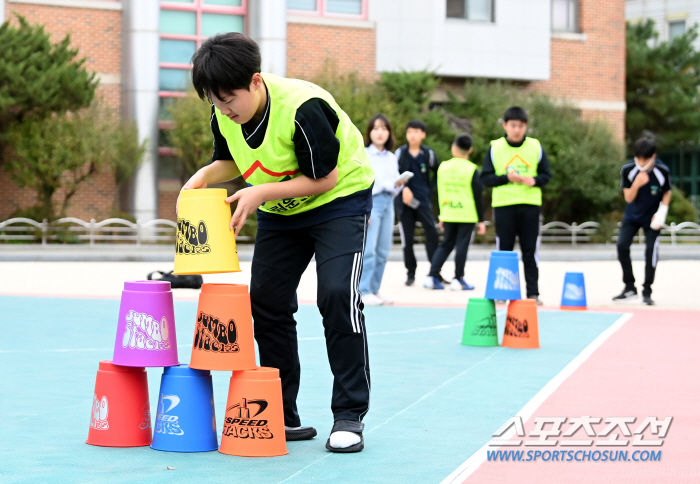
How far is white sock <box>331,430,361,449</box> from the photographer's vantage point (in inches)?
156

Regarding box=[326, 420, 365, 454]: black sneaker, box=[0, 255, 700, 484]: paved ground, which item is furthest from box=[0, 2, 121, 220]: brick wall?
box=[326, 420, 365, 454]: black sneaker

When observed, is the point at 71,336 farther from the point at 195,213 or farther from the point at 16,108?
the point at 16,108

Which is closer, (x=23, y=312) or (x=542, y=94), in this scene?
(x=23, y=312)

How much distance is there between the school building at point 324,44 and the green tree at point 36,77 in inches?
71.9

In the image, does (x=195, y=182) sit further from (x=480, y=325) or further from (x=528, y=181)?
(x=528, y=181)

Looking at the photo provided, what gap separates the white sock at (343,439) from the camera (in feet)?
13.0

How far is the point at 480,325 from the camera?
24.3 ft

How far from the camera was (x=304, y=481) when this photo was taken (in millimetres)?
3498

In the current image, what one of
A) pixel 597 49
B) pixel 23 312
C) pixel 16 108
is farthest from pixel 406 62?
pixel 23 312

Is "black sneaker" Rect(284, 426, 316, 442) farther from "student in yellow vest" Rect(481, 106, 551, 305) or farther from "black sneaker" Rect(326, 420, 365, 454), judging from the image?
"student in yellow vest" Rect(481, 106, 551, 305)

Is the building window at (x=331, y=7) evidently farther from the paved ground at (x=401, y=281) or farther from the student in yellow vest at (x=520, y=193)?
the student in yellow vest at (x=520, y=193)

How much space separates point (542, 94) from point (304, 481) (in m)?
27.2

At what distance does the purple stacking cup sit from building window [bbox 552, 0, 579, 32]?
29531 millimetres

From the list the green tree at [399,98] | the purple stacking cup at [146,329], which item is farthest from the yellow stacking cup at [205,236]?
the green tree at [399,98]
